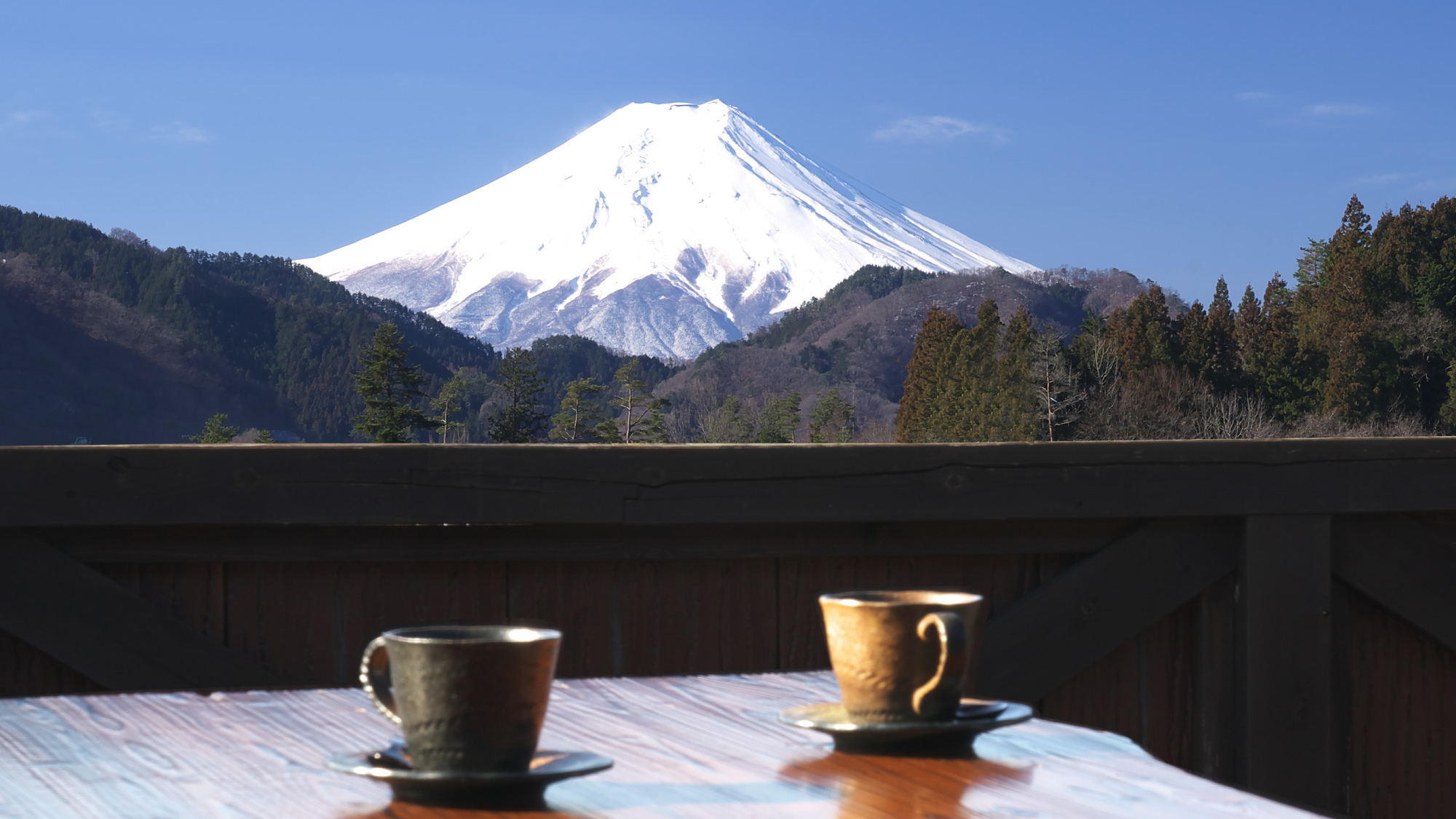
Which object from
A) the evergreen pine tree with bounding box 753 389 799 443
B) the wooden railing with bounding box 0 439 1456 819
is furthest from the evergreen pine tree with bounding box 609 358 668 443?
the wooden railing with bounding box 0 439 1456 819

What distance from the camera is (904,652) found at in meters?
0.95

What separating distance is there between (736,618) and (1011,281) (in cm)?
13216

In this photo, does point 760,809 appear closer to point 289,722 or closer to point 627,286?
point 289,722

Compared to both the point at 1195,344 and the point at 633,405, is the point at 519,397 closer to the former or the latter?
the point at 633,405

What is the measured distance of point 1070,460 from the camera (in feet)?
6.65

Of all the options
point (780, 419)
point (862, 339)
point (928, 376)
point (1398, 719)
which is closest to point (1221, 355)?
point (928, 376)

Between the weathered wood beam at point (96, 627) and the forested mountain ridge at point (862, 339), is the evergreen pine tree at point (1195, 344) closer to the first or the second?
the forested mountain ridge at point (862, 339)

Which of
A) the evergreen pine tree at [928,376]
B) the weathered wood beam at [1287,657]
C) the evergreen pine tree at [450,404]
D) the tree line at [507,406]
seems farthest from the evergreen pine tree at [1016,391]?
the weathered wood beam at [1287,657]

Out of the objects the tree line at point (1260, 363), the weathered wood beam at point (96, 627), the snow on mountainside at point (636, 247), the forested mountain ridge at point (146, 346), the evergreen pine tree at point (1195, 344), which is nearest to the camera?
the weathered wood beam at point (96, 627)

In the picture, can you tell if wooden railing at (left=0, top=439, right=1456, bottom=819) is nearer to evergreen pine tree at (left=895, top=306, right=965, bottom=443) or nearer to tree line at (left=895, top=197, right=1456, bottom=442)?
tree line at (left=895, top=197, right=1456, bottom=442)

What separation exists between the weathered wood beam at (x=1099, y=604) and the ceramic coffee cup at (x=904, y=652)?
1077 mm

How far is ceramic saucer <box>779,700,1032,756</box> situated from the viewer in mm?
961

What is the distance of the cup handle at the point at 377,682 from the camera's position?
84 cm

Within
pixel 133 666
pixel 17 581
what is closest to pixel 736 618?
pixel 133 666
